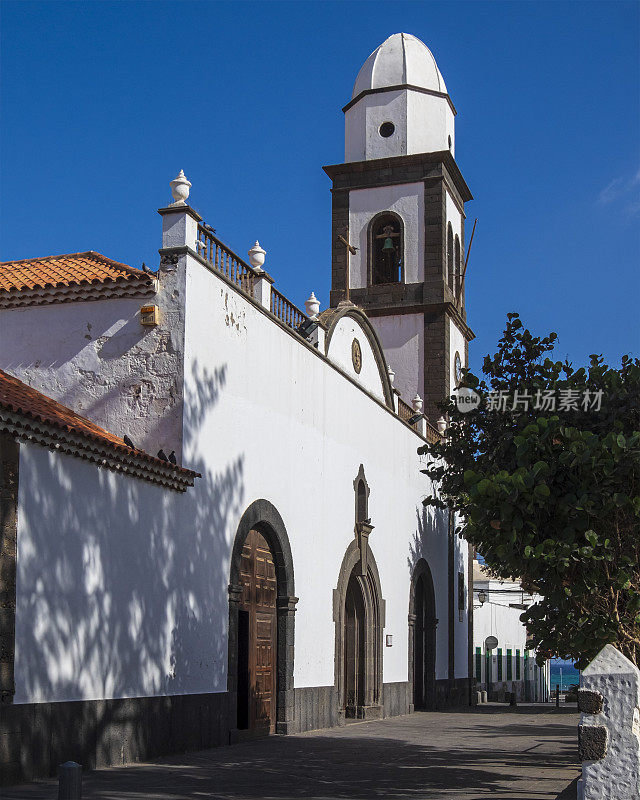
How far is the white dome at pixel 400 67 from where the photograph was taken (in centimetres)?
3105

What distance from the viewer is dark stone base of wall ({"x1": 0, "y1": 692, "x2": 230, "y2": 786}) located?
33.7ft

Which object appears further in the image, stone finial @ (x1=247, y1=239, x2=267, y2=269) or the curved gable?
the curved gable

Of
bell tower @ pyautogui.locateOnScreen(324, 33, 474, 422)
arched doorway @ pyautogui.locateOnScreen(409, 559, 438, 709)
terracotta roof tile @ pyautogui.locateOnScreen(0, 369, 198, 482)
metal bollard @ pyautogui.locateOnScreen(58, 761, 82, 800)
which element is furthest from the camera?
bell tower @ pyautogui.locateOnScreen(324, 33, 474, 422)

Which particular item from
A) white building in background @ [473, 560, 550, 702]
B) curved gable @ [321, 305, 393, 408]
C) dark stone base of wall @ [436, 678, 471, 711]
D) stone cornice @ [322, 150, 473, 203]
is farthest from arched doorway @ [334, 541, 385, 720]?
white building in background @ [473, 560, 550, 702]

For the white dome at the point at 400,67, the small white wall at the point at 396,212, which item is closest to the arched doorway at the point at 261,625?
the small white wall at the point at 396,212

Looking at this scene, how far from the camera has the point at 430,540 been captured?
91.2ft

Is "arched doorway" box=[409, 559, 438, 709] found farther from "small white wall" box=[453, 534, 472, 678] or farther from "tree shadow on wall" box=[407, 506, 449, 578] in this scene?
"small white wall" box=[453, 534, 472, 678]

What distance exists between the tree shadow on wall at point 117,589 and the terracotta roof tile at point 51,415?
312mm

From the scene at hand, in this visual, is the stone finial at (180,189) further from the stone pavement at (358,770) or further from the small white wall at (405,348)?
the small white wall at (405,348)

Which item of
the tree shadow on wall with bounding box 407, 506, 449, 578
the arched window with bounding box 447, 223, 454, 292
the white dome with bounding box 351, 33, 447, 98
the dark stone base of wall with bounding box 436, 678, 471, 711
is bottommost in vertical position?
the dark stone base of wall with bounding box 436, 678, 471, 711

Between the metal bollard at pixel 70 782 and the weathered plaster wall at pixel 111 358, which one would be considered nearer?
the metal bollard at pixel 70 782

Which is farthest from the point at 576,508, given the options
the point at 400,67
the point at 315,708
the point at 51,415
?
the point at 400,67

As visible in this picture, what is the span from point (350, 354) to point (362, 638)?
18.9 feet

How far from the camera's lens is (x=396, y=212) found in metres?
30.6
